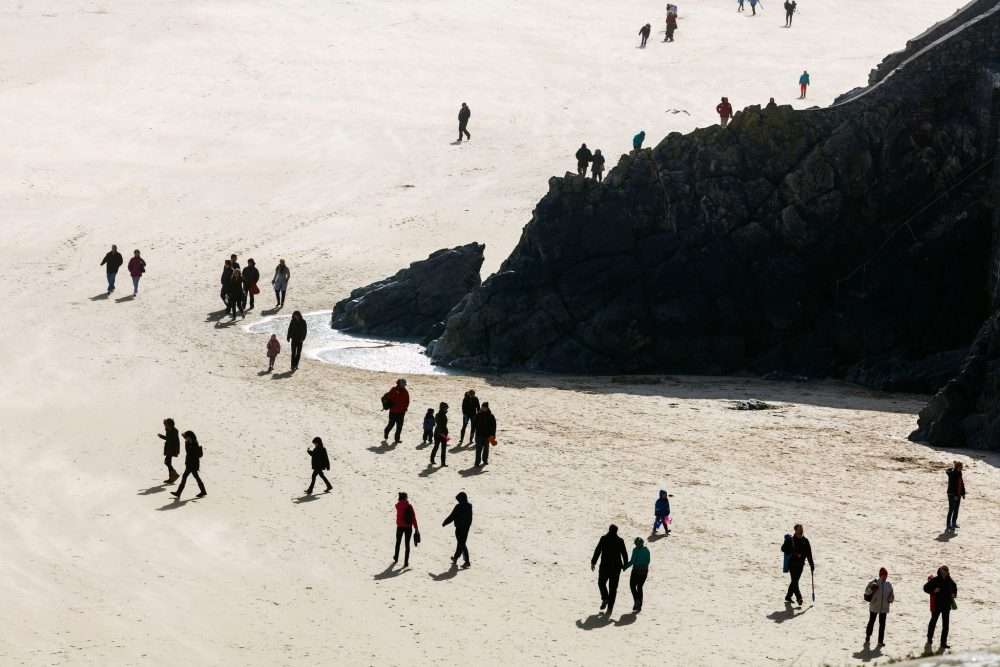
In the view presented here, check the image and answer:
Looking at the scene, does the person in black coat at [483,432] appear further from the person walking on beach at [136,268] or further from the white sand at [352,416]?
the person walking on beach at [136,268]

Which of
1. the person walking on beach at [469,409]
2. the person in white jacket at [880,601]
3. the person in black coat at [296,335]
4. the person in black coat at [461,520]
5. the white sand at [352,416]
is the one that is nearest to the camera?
the person in white jacket at [880,601]

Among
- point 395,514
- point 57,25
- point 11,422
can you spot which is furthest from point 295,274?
point 57,25

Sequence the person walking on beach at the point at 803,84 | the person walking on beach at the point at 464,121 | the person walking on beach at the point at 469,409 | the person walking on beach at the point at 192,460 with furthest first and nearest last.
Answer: the person walking on beach at the point at 803,84, the person walking on beach at the point at 464,121, the person walking on beach at the point at 469,409, the person walking on beach at the point at 192,460

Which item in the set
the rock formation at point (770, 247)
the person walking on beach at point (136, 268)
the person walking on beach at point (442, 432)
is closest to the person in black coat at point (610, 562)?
the person walking on beach at point (442, 432)

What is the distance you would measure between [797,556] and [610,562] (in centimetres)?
229

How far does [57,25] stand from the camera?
6331cm

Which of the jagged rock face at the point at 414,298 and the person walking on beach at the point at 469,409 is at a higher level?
the jagged rock face at the point at 414,298

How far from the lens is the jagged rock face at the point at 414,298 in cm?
3825

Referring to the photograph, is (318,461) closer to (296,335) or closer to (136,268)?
(296,335)

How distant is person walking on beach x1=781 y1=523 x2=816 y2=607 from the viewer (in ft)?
70.6

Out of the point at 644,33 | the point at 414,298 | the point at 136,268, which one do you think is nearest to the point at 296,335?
the point at 414,298

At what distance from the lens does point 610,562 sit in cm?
2136

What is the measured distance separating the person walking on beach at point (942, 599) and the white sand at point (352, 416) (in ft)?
1.39

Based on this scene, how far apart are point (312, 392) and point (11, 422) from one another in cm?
552
